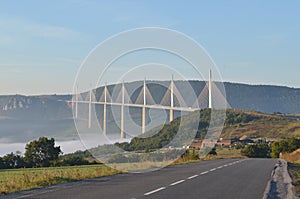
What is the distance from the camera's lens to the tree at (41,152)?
69938mm

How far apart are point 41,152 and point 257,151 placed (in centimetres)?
3990

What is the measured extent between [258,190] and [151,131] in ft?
80.5

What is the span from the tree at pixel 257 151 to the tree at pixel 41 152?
112ft

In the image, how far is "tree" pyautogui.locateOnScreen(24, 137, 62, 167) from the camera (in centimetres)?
6994

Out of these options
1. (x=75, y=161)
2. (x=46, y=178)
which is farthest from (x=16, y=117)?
(x=46, y=178)

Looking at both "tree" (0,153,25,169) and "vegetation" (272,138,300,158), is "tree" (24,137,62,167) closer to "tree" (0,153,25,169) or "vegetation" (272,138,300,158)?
"tree" (0,153,25,169)

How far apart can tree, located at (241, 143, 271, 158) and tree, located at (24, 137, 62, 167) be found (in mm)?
34009

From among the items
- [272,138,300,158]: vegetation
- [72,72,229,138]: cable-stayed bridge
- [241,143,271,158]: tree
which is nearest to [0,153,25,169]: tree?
[72,72,229,138]: cable-stayed bridge

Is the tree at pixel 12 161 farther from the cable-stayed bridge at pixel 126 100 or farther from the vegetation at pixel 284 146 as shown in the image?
the vegetation at pixel 284 146

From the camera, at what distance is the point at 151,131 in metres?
42.0

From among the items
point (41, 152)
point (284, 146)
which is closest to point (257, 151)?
point (284, 146)

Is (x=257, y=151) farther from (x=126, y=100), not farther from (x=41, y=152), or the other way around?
(x=126, y=100)

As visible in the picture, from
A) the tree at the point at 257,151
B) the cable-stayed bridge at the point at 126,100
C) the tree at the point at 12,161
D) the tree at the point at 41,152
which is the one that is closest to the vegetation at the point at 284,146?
the tree at the point at 257,151

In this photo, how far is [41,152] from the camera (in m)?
71.2
